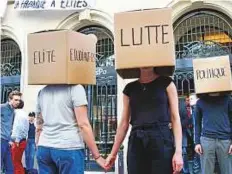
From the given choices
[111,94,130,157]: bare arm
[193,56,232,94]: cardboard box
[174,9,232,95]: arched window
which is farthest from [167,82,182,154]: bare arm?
[174,9,232,95]: arched window

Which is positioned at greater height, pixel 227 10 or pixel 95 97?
pixel 227 10

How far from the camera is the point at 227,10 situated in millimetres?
9312

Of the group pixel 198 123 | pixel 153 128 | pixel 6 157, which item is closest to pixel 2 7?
pixel 6 157

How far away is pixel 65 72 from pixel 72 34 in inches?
14.1

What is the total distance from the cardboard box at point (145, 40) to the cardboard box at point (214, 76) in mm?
1733

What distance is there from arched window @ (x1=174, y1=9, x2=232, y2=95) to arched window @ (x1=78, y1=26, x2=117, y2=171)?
171 centimetres

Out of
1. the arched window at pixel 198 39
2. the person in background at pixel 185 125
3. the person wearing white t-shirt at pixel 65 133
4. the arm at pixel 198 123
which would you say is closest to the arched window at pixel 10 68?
the arched window at pixel 198 39

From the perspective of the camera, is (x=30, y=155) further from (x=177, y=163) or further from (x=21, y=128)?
(x=177, y=163)

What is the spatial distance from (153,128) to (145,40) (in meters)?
0.75

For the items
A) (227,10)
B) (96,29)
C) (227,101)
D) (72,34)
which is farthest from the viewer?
(96,29)

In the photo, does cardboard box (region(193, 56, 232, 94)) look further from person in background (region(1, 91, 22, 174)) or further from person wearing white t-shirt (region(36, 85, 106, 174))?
person in background (region(1, 91, 22, 174))

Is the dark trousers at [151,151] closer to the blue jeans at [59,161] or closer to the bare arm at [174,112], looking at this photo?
the bare arm at [174,112]

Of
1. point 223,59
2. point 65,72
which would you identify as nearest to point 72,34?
point 65,72

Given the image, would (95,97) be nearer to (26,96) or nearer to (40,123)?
(26,96)
